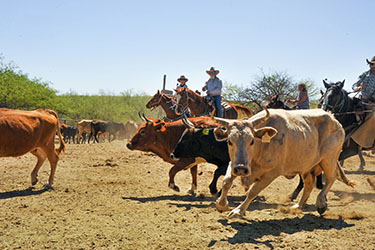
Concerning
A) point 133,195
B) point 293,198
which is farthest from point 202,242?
point 293,198

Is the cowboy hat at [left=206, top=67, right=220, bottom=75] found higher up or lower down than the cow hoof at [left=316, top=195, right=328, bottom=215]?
higher up

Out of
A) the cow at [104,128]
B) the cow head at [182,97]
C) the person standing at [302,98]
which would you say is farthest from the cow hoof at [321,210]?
the cow at [104,128]

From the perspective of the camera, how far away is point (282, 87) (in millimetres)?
26984

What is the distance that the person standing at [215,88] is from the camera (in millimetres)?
11086

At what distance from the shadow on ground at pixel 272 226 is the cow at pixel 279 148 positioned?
247 millimetres

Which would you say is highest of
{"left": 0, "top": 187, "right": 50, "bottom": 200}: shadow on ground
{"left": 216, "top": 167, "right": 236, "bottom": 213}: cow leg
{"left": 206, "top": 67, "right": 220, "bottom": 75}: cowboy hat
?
{"left": 206, "top": 67, "right": 220, "bottom": 75}: cowboy hat

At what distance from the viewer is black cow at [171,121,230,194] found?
7008 mm

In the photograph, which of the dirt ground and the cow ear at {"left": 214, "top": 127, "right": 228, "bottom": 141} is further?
the cow ear at {"left": 214, "top": 127, "right": 228, "bottom": 141}

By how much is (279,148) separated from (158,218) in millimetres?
1923

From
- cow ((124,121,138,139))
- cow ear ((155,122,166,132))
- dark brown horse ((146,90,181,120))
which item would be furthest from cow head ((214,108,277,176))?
cow ((124,121,138,139))

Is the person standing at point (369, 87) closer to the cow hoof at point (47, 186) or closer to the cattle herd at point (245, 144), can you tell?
the cattle herd at point (245, 144)

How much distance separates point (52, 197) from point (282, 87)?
23.0 m

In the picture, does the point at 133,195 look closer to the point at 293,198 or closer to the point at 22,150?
the point at 22,150

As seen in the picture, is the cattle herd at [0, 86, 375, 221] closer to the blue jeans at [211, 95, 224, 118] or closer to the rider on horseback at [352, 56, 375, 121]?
the rider on horseback at [352, 56, 375, 121]
